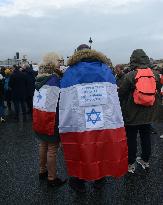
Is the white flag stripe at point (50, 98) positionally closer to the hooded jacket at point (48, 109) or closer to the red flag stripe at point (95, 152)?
the hooded jacket at point (48, 109)

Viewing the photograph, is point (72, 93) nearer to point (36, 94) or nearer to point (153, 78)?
point (36, 94)

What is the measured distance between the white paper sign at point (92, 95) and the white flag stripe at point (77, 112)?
4 centimetres

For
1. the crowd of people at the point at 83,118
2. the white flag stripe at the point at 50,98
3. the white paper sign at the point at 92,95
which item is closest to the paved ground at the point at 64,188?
the crowd of people at the point at 83,118

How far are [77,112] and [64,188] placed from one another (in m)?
1.30

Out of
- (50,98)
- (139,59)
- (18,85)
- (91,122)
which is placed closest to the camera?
(91,122)

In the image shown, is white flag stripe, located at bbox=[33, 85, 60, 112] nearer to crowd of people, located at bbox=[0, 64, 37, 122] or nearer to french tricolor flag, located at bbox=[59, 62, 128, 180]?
french tricolor flag, located at bbox=[59, 62, 128, 180]

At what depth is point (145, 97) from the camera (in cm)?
636

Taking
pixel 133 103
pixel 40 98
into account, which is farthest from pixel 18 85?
pixel 40 98

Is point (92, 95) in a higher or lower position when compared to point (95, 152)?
higher

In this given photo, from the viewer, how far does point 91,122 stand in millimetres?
5254

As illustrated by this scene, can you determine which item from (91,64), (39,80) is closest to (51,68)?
(39,80)

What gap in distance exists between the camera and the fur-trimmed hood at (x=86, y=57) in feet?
17.9

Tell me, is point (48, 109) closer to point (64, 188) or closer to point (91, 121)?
point (91, 121)

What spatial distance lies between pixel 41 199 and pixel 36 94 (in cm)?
138
